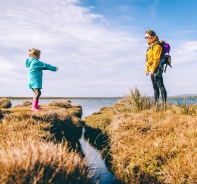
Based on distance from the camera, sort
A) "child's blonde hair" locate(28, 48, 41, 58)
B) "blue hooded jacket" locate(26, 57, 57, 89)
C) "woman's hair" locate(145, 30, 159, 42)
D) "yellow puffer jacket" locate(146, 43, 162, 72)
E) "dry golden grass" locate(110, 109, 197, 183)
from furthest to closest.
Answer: "child's blonde hair" locate(28, 48, 41, 58) → "blue hooded jacket" locate(26, 57, 57, 89) → "woman's hair" locate(145, 30, 159, 42) → "yellow puffer jacket" locate(146, 43, 162, 72) → "dry golden grass" locate(110, 109, 197, 183)

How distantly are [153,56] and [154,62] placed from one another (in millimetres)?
276

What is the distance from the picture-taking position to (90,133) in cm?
1288

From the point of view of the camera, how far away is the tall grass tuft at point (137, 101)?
1214cm

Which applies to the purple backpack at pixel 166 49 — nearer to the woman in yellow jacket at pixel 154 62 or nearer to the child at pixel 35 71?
the woman in yellow jacket at pixel 154 62

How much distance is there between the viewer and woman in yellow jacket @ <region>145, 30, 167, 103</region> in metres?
11.0

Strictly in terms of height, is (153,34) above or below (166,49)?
above

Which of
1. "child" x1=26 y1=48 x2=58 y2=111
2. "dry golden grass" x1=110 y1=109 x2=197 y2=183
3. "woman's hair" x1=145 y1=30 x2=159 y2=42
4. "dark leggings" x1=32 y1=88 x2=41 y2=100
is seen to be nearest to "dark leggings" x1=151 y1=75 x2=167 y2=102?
"woman's hair" x1=145 y1=30 x2=159 y2=42

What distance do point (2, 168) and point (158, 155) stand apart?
372cm

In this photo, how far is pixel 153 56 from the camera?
1118 cm

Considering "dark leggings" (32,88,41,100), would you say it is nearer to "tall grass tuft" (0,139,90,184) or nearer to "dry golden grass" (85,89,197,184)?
"dry golden grass" (85,89,197,184)

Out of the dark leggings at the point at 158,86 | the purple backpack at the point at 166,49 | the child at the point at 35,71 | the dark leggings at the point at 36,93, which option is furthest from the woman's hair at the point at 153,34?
the dark leggings at the point at 36,93

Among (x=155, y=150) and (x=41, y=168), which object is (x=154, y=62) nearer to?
(x=155, y=150)

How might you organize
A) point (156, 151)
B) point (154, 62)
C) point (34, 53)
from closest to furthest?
point (156, 151) → point (154, 62) → point (34, 53)

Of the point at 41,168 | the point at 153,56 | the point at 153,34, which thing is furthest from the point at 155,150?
the point at 153,34
